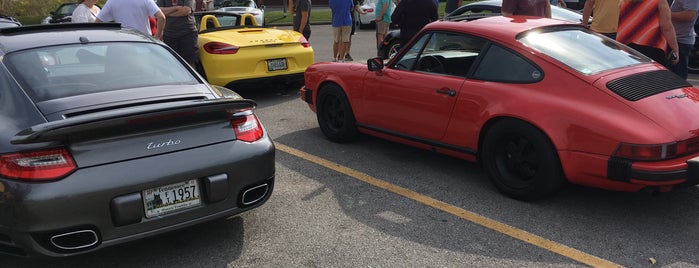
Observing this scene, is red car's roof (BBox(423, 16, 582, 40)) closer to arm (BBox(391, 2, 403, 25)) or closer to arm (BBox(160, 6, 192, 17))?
arm (BBox(391, 2, 403, 25))

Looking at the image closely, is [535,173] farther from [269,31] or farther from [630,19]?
[269,31]

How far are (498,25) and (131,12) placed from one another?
14.0 ft

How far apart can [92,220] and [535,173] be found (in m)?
2.79

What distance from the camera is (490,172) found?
4055mm

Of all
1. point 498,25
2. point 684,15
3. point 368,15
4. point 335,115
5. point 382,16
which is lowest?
point 368,15

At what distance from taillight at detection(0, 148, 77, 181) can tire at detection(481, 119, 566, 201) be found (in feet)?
8.97

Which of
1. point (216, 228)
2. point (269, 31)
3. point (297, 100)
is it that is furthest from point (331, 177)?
point (269, 31)

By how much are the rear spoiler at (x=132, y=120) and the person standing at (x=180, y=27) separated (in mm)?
4052

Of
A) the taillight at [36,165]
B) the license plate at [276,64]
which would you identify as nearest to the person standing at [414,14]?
the license plate at [276,64]

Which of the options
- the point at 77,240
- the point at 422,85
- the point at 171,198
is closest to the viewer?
the point at 77,240

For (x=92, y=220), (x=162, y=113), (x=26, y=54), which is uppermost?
(x=26, y=54)

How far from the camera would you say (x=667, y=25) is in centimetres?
513

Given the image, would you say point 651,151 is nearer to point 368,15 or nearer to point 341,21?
point 341,21

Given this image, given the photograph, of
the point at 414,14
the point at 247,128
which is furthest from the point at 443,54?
the point at 414,14
